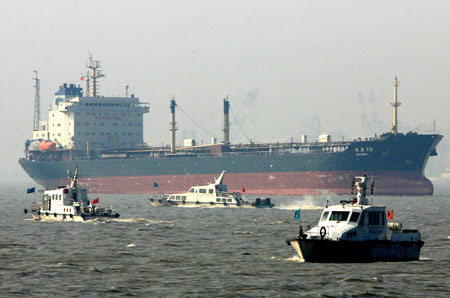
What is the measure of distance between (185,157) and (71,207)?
8434 cm

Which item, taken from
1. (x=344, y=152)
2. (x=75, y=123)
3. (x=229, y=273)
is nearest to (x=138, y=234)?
(x=229, y=273)

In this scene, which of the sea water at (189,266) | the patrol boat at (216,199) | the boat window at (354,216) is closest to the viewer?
the sea water at (189,266)

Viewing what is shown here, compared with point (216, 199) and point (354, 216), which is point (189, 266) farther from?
point (216, 199)

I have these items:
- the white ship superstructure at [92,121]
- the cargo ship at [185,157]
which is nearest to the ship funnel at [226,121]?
the cargo ship at [185,157]

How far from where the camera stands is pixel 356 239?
36.7 metres

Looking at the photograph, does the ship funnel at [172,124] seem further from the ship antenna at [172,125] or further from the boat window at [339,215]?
the boat window at [339,215]

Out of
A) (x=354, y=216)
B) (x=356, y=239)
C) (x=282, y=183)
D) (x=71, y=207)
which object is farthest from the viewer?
(x=282, y=183)

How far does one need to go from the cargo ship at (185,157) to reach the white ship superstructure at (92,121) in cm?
21

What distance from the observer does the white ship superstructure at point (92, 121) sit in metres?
167

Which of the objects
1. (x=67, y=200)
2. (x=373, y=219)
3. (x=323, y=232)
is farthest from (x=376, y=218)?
(x=67, y=200)

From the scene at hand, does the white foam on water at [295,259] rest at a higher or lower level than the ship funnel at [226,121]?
lower

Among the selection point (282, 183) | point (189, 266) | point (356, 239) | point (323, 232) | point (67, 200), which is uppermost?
point (282, 183)

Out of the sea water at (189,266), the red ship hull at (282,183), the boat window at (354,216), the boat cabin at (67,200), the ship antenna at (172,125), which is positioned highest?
the ship antenna at (172,125)

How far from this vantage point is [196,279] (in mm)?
33719
